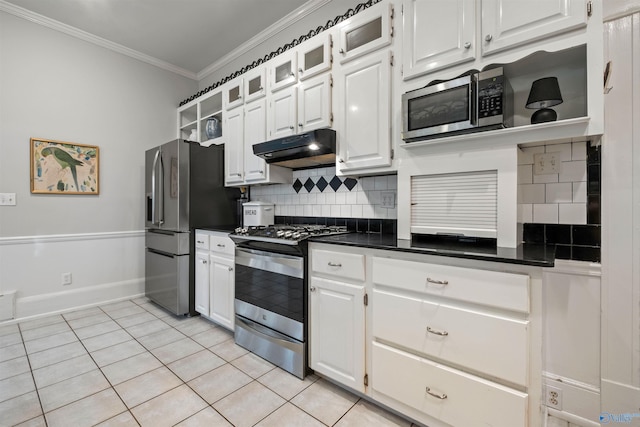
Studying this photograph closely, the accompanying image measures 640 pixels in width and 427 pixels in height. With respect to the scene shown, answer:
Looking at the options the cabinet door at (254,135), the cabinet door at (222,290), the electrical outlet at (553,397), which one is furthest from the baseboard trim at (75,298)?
the electrical outlet at (553,397)

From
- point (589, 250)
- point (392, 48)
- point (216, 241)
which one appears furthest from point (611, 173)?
point (216, 241)

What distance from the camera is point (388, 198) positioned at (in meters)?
2.18

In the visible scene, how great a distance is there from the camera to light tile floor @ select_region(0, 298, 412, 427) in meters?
1.52

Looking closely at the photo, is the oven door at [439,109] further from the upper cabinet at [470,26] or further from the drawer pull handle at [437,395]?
the drawer pull handle at [437,395]

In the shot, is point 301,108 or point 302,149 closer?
point 302,149

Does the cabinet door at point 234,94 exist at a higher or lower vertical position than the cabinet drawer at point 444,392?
higher

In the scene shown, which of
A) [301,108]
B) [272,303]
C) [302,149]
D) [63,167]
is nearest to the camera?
[272,303]

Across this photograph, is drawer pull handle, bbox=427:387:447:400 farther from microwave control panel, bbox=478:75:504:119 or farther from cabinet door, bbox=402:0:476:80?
cabinet door, bbox=402:0:476:80

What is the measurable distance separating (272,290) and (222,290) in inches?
30.2

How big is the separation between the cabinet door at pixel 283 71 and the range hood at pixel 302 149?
0.58 m

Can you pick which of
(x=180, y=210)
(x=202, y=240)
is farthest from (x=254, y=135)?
(x=202, y=240)

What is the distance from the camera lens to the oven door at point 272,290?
1853 millimetres

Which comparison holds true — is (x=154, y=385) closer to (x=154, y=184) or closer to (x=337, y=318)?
(x=337, y=318)

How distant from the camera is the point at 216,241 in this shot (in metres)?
2.60
